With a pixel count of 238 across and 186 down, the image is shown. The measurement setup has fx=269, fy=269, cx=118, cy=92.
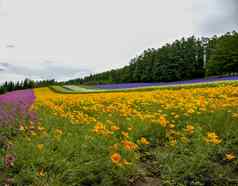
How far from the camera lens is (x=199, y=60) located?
49.4 metres

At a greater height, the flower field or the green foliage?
the green foliage

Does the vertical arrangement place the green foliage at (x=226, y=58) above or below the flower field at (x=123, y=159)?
above

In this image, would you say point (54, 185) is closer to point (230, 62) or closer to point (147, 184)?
point (147, 184)

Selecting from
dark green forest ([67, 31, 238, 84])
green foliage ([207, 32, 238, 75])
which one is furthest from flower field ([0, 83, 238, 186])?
dark green forest ([67, 31, 238, 84])

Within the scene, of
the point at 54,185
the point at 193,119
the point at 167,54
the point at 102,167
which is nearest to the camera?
the point at 54,185

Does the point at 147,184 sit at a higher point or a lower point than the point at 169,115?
lower

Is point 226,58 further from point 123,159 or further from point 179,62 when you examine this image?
point 123,159

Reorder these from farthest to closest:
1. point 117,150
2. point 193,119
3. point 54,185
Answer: point 193,119 → point 117,150 → point 54,185

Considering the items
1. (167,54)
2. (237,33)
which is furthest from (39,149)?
(167,54)

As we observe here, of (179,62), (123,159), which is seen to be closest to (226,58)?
(179,62)

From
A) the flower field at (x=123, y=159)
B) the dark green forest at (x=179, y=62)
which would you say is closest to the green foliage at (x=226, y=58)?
the dark green forest at (x=179, y=62)

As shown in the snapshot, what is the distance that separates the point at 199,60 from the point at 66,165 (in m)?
49.4

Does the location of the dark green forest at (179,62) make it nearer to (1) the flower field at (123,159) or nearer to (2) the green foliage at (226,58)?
(2) the green foliage at (226,58)

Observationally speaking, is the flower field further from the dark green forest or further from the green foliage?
the dark green forest
